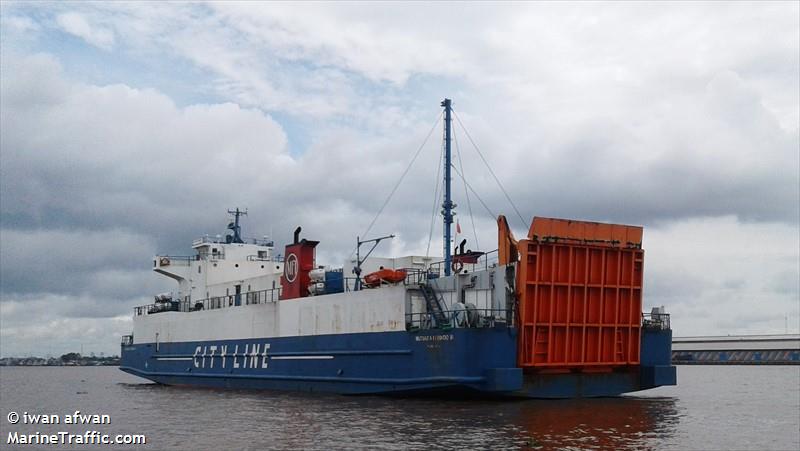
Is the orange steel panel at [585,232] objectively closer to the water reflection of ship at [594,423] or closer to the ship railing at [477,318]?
the ship railing at [477,318]

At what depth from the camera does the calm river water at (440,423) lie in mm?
16734

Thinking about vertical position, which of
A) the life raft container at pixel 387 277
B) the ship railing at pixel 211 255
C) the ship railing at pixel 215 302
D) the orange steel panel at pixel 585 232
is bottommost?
the ship railing at pixel 215 302

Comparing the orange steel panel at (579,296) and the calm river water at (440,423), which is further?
the orange steel panel at (579,296)

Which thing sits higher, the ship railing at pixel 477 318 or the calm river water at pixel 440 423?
the ship railing at pixel 477 318

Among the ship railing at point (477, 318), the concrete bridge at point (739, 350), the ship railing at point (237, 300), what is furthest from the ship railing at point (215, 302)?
the concrete bridge at point (739, 350)

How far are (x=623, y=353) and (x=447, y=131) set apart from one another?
929cm

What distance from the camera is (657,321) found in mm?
26094

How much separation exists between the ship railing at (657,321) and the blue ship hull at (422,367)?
9.9 inches

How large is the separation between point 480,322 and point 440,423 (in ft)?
15.6

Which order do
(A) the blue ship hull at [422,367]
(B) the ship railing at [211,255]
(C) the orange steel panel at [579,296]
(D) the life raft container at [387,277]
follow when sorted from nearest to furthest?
(A) the blue ship hull at [422,367] < (C) the orange steel panel at [579,296] < (D) the life raft container at [387,277] < (B) the ship railing at [211,255]

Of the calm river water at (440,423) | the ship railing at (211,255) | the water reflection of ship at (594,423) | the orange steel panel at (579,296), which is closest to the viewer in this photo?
the water reflection of ship at (594,423)

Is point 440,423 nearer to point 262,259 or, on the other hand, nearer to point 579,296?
point 579,296

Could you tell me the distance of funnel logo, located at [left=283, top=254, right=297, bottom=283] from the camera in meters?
30.4

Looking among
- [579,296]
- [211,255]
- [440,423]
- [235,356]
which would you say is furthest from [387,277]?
[211,255]
